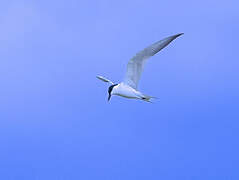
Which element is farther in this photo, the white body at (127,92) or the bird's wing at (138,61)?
the white body at (127,92)

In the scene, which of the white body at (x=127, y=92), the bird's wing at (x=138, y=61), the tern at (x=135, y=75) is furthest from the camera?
the white body at (x=127, y=92)

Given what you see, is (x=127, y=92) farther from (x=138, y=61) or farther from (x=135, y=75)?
(x=138, y=61)

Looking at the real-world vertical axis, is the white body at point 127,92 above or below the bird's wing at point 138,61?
below

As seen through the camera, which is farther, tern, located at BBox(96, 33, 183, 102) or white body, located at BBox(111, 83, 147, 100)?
white body, located at BBox(111, 83, 147, 100)

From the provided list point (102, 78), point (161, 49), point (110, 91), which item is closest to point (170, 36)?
point (161, 49)

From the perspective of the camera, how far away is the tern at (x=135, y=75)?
21.2 metres

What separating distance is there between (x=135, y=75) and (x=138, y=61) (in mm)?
817

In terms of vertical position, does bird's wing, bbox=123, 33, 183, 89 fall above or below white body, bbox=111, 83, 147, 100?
above

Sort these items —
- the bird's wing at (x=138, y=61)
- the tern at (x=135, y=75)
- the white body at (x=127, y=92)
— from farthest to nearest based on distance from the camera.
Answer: the white body at (x=127, y=92) → the tern at (x=135, y=75) → the bird's wing at (x=138, y=61)

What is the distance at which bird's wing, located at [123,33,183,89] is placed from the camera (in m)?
20.8

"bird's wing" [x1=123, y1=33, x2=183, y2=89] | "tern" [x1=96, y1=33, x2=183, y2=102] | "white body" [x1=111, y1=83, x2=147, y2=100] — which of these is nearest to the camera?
"bird's wing" [x1=123, y1=33, x2=183, y2=89]

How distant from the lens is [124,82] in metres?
23.0

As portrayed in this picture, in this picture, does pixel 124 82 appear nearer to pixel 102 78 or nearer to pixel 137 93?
pixel 137 93

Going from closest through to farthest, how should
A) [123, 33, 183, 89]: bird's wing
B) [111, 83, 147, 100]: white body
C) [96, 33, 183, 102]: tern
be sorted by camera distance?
[123, 33, 183, 89]: bird's wing < [96, 33, 183, 102]: tern < [111, 83, 147, 100]: white body
